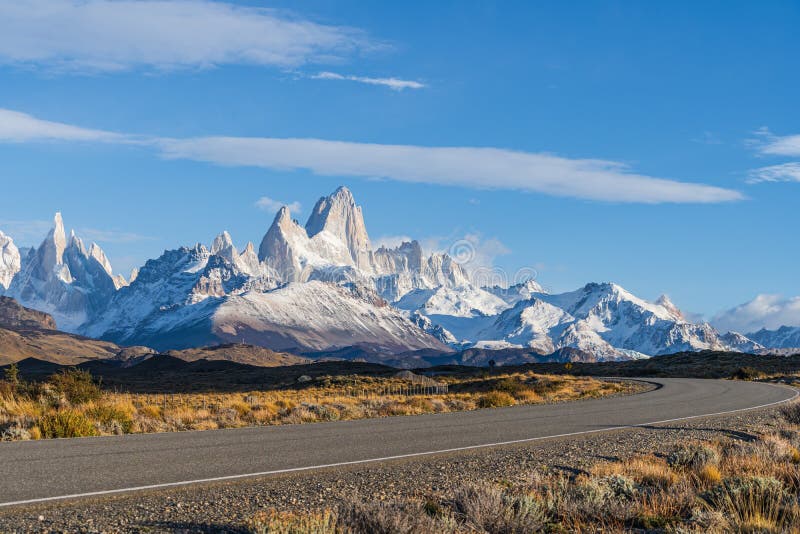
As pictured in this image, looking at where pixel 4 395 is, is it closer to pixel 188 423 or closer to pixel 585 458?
pixel 188 423

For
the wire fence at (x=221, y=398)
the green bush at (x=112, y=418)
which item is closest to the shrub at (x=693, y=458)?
the green bush at (x=112, y=418)

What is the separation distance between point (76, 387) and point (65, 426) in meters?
11.4

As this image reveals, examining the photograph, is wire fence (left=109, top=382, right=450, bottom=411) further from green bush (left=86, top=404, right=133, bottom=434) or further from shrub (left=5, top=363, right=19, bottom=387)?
green bush (left=86, top=404, right=133, bottom=434)

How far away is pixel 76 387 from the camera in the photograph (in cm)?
2817

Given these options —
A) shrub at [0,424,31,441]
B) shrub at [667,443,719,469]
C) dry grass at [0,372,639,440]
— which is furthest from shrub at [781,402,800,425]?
shrub at [0,424,31,441]

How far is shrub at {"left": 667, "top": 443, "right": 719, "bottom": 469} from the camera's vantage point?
13555 mm

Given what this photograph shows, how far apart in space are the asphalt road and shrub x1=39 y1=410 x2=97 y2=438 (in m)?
1.86

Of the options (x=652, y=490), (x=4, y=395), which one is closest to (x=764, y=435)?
(x=652, y=490)

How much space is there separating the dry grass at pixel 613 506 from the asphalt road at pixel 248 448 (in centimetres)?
342

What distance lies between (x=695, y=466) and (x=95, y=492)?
9688 mm

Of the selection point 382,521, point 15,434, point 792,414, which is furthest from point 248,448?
point 792,414

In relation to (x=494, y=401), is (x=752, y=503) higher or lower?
higher

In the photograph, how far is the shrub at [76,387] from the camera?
87.9ft

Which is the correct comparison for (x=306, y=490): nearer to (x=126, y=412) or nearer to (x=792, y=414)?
(x=126, y=412)
